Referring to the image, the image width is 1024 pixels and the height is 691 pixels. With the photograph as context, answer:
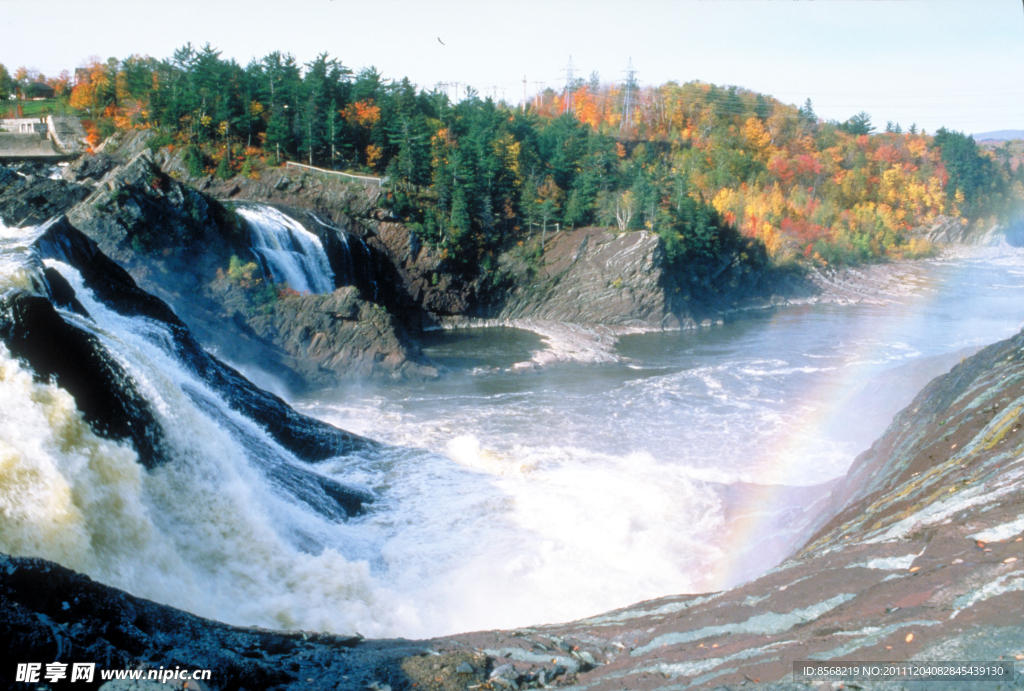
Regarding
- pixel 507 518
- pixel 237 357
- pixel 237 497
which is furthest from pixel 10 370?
pixel 237 357

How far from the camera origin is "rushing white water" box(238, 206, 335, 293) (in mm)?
26573

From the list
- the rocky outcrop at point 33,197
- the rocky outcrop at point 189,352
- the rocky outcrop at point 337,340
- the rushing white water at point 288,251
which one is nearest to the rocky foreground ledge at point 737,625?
the rocky outcrop at point 189,352

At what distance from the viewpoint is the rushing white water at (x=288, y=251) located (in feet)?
87.2

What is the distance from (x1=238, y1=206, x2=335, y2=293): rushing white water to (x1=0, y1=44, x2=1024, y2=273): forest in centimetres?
748

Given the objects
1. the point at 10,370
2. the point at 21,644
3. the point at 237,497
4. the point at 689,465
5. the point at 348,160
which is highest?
the point at 348,160

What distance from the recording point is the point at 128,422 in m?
8.79

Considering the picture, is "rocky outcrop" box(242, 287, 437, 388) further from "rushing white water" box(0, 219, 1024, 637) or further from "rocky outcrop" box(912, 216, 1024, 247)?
"rocky outcrop" box(912, 216, 1024, 247)

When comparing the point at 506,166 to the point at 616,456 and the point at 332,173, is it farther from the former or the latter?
the point at 616,456

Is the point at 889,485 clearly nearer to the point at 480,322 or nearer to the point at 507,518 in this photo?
the point at 507,518

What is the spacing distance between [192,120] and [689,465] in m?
32.5

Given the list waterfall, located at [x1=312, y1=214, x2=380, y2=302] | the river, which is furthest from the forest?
the river

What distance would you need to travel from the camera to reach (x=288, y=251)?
27469 mm

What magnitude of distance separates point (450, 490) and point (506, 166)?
30.5 metres

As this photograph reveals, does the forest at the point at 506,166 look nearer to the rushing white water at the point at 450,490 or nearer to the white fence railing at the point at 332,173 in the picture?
the white fence railing at the point at 332,173
